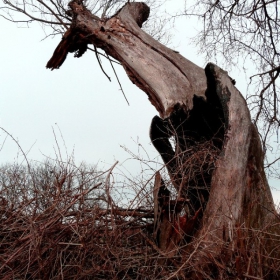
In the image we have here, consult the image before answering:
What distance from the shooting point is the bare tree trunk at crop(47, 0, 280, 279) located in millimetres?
3516

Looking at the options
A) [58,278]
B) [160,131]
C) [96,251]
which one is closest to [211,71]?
[160,131]

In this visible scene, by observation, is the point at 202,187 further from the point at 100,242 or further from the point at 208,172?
the point at 100,242

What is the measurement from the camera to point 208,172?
4109mm

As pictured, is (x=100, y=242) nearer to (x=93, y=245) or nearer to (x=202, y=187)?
(x=93, y=245)

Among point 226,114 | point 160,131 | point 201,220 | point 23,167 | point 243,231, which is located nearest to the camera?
point 243,231

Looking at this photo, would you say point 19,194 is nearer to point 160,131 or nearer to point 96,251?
point 96,251

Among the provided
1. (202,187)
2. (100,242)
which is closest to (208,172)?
(202,187)

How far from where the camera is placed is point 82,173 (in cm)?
414

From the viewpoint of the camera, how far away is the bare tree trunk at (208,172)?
352 centimetres

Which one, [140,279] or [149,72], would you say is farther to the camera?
[149,72]

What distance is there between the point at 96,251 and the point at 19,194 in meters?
1.17

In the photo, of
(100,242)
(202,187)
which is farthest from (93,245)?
(202,187)

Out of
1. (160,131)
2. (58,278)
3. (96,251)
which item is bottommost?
(58,278)

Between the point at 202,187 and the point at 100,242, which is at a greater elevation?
the point at 202,187
